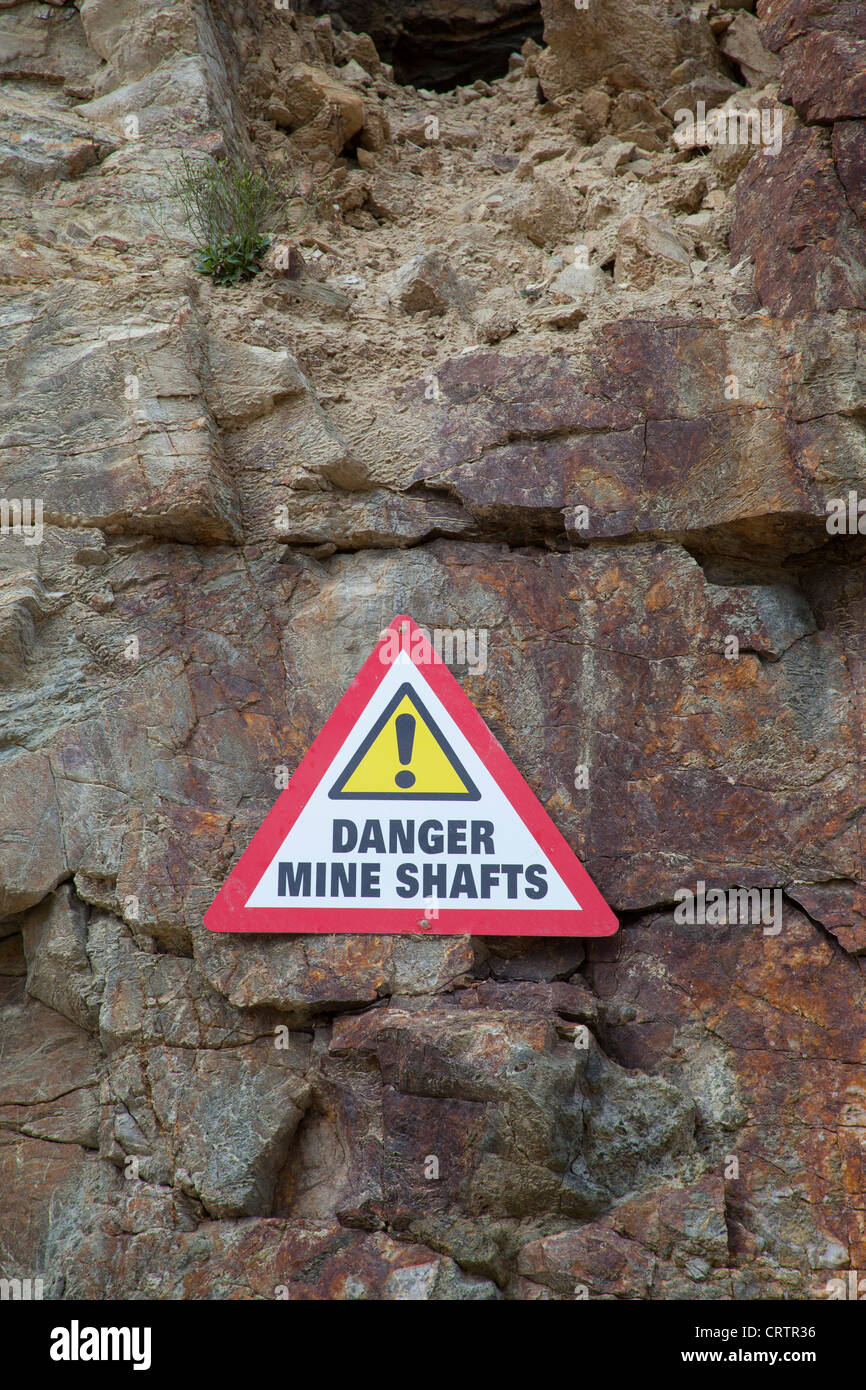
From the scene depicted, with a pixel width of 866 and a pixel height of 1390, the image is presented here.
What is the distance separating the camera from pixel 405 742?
3662mm

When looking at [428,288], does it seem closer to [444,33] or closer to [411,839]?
[411,839]

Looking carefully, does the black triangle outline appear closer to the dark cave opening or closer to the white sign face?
the white sign face

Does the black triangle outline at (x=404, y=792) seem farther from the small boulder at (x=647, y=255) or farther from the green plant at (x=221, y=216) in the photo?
the green plant at (x=221, y=216)

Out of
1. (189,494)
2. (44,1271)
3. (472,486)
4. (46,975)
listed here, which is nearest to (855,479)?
(472,486)

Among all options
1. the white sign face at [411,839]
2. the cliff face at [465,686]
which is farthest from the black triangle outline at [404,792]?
the cliff face at [465,686]

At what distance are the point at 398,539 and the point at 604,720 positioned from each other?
1.11 m

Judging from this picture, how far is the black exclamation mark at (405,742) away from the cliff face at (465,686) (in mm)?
376

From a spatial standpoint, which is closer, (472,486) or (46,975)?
(46,975)

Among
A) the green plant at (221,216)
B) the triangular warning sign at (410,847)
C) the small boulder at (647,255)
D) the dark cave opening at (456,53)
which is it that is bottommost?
the triangular warning sign at (410,847)

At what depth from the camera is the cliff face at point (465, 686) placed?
10.7ft

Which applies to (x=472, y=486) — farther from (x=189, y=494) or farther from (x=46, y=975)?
(x=46, y=975)

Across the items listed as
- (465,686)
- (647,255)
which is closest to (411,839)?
(465,686)

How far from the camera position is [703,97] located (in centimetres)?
532

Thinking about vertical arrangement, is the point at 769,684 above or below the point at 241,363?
below
